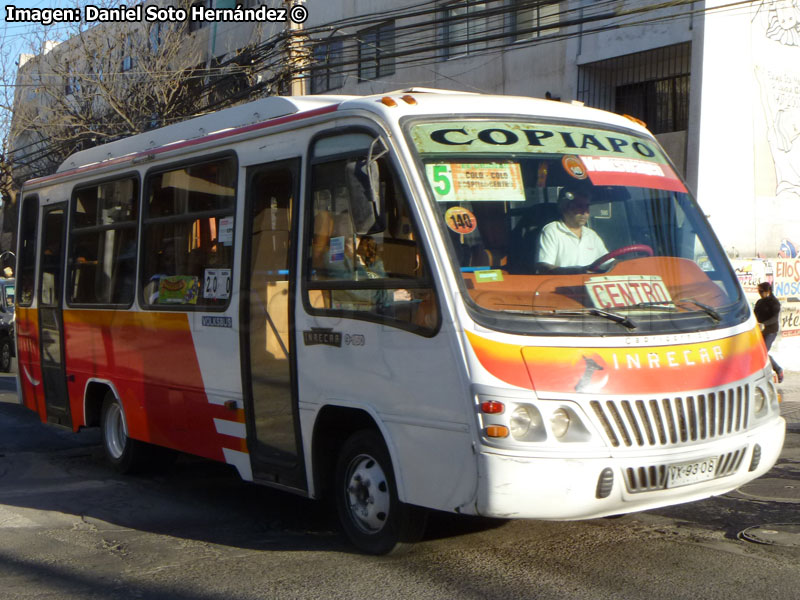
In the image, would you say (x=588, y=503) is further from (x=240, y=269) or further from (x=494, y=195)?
(x=240, y=269)

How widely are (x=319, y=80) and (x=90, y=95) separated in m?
5.79

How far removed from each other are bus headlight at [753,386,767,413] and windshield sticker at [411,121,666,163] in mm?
1625

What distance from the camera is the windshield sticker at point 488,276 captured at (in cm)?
536

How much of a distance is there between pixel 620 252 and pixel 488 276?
907 millimetres

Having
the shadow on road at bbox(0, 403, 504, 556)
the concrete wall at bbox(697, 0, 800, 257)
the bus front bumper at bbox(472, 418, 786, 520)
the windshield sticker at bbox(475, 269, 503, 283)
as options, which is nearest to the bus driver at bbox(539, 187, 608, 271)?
the windshield sticker at bbox(475, 269, 503, 283)

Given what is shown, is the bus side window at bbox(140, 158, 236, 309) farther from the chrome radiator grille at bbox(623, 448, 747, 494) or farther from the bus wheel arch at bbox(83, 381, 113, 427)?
the chrome radiator grille at bbox(623, 448, 747, 494)

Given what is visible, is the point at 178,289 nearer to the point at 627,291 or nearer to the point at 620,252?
the point at 620,252

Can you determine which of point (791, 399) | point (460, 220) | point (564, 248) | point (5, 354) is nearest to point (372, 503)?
point (460, 220)

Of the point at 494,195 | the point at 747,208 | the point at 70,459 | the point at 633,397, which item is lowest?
the point at 70,459

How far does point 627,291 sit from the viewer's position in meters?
5.55

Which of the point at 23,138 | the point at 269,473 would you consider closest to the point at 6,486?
the point at 269,473

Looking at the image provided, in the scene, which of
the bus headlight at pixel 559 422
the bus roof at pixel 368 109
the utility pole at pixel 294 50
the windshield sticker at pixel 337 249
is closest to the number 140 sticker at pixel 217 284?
the bus roof at pixel 368 109

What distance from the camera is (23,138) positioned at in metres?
30.5

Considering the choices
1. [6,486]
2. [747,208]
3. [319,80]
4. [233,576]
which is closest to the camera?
[233,576]
